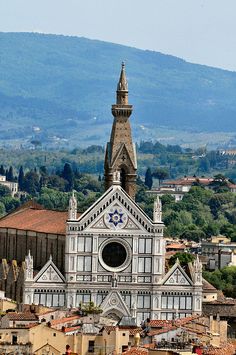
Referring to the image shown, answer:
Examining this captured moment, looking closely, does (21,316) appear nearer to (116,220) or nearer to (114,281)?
(114,281)

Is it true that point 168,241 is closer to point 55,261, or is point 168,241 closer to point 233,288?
point 233,288

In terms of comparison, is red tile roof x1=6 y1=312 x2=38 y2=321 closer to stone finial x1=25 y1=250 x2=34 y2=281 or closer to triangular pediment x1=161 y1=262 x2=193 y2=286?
stone finial x1=25 y1=250 x2=34 y2=281

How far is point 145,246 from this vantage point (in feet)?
291

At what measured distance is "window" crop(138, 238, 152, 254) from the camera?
88.7 meters

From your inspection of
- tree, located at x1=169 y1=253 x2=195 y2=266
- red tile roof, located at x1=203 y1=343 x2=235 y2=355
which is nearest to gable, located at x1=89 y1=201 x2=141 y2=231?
tree, located at x1=169 y1=253 x2=195 y2=266

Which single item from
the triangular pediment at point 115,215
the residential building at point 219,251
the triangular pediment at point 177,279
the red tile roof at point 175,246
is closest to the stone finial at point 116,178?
the triangular pediment at point 115,215

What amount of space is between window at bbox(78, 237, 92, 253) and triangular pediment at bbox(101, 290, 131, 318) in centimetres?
220

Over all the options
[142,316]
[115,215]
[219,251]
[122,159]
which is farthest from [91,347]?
[219,251]

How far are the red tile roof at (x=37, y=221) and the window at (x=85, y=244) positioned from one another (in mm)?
1320

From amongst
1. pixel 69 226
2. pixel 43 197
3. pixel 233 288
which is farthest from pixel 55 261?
pixel 43 197

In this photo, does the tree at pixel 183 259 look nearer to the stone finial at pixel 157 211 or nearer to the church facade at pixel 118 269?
the stone finial at pixel 157 211

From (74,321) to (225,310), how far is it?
80.6 ft

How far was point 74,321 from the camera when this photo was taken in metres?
65.9

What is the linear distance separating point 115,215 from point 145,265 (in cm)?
256
